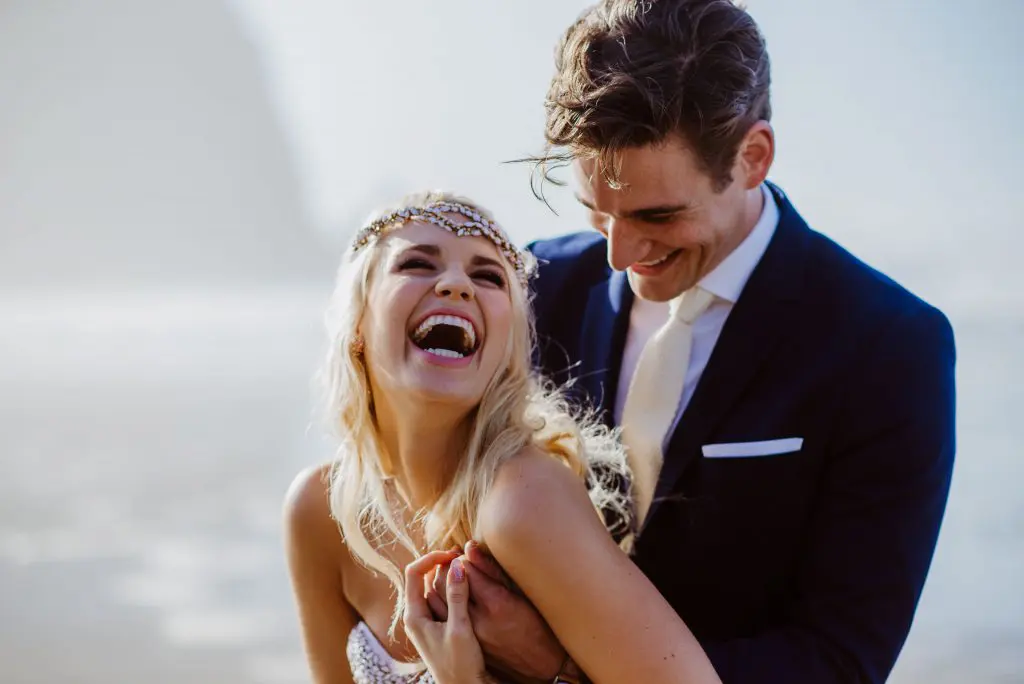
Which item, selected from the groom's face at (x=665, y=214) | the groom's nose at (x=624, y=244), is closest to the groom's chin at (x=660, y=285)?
the groom's face at (x=665, y=214)

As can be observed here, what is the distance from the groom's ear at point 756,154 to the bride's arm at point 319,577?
59.0 inches

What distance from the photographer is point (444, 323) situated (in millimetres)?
2617

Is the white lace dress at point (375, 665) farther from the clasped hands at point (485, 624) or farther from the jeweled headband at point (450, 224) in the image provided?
the jeweled headband at point (450, 224)

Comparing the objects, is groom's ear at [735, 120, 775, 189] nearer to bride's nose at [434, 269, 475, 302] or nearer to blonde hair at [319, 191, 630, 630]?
blonde hair at [319, 191, 630, 630]

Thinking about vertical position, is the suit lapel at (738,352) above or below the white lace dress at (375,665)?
above

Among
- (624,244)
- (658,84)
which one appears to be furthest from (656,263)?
(658,84)

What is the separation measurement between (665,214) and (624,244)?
0.46ft

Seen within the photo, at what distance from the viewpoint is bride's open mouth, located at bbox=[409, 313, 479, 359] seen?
2.61 meters

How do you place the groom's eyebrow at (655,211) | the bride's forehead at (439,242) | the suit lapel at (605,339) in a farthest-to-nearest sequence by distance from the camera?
the suit lapel at (605,339) → the groom's eyebrow at (655,211) → the bride's forehead at (439,242)

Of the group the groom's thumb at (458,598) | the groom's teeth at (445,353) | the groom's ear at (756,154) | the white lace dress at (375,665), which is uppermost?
the groom's ear at (756,154)

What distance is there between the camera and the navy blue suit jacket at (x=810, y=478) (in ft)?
9.23

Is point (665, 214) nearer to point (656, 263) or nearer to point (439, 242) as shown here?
point (656, 263)

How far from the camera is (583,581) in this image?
2.43 m

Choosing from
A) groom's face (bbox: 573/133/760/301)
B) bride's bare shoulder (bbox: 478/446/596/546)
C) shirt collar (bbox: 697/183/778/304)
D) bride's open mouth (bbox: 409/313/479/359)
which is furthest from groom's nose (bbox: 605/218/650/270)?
bride's bare shoulder (bbox: 478/446/596/546)
